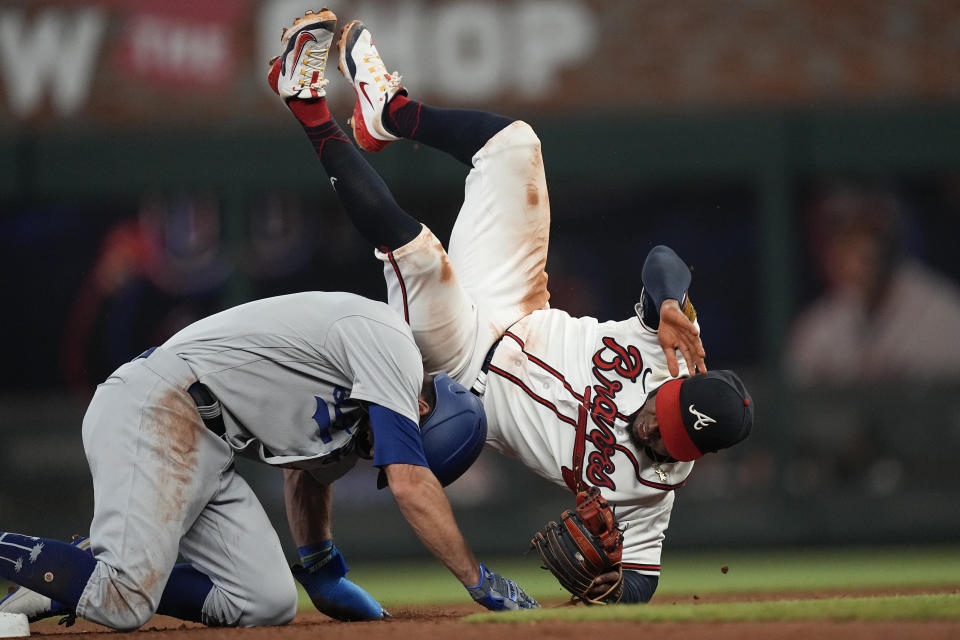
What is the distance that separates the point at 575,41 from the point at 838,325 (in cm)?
256

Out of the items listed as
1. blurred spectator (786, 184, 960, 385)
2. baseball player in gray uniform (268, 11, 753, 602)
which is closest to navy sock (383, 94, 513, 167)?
baseball player in gray uniform (268, 11, 753, 602)

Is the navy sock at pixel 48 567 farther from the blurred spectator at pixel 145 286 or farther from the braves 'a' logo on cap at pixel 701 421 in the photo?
the blurred spectator at pixel 145 286

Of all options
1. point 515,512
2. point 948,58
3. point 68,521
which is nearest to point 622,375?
point 515,512

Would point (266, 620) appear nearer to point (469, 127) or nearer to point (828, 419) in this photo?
point (469, 127)

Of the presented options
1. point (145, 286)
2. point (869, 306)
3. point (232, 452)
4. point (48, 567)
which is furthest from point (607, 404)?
point (145, 286)

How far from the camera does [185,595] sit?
3.92 metres

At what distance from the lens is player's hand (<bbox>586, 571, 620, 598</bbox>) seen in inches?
154

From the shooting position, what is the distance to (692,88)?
8.62 metres

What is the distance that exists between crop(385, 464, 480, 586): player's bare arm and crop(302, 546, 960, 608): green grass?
1.57 metres

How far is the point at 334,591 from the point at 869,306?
18.0 ft

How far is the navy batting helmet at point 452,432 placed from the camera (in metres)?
3.84

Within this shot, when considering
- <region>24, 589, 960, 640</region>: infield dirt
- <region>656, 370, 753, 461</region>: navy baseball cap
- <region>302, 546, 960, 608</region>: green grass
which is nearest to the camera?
<region>24, 589, 960, 640</region>: infield dirt

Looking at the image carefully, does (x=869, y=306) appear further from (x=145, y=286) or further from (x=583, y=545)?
(x=583, y=545)

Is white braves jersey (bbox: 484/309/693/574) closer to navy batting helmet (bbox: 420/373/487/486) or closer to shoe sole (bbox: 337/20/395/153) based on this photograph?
navy batting helmet (bbox: 420/373/487/486)
